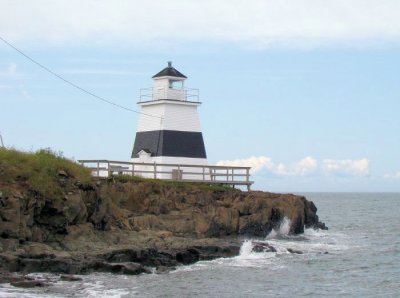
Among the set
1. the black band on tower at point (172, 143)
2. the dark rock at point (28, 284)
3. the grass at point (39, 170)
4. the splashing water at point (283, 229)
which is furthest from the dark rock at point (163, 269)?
the black band on tower at point (172, 143)

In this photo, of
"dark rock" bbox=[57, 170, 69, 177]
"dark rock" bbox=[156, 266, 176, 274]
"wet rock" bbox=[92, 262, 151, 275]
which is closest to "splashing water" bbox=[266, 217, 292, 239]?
"dark rock" bbox=[156, 266, 176, 274]

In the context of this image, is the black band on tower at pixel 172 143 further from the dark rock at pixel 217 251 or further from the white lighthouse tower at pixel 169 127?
the dark rock at pixel 217 251

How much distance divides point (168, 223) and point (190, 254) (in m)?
3.95

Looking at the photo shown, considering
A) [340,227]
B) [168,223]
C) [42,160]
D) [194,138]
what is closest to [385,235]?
[340,227]

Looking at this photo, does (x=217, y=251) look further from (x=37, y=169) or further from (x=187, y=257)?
(x=37, y=169)

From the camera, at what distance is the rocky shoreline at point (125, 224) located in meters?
23.9

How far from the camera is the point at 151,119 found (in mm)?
40281

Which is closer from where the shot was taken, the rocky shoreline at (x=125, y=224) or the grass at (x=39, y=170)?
the rocky shoreline at (x=125, y=224)

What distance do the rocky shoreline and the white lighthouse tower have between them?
4.46 metres

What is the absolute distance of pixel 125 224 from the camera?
29.4 meters

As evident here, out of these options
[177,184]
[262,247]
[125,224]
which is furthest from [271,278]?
[177,184]

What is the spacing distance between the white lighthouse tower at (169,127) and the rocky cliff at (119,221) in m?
4.46

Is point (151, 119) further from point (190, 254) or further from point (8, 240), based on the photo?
point (8, 240)

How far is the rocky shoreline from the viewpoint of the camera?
78.3 feet
